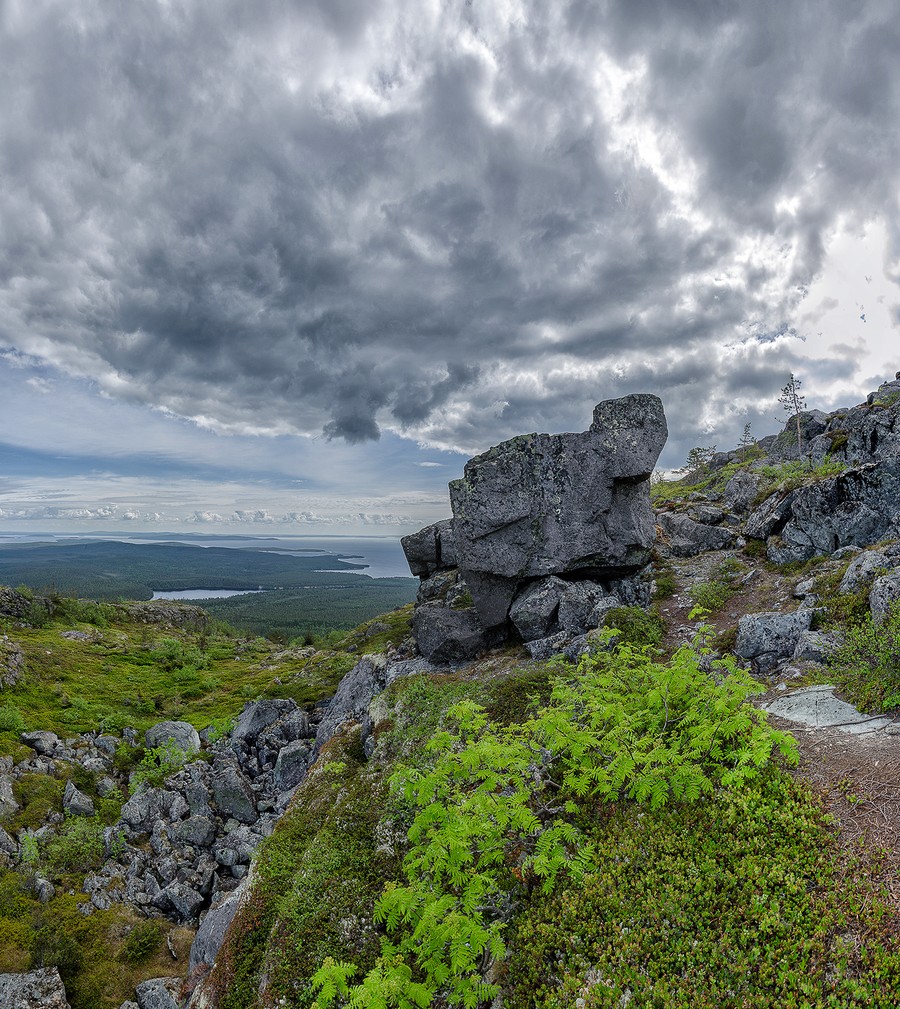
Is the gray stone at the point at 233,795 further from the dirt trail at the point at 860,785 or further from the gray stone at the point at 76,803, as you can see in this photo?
the dirt trail at the point at 860,785

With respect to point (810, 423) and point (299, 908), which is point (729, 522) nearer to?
point (299, 908)

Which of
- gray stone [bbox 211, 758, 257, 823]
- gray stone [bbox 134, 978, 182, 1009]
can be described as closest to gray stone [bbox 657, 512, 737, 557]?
gray stone [bbox 211, 758, 257, 823]

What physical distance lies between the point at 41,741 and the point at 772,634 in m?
52.2

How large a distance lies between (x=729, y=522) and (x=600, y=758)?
30.8 meters

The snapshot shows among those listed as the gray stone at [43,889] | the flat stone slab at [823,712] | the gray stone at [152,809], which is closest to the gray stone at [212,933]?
the gray stone at [43,889]

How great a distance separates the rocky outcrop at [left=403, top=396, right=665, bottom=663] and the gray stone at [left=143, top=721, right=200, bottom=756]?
2758cm

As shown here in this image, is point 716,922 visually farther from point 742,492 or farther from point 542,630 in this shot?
point 742,492

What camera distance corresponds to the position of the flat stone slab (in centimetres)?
1027

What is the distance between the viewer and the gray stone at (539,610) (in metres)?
25.7

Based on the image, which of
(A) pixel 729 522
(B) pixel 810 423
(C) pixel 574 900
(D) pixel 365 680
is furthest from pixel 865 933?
(B) pixel 810 423

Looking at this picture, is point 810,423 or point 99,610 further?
→ point 99,610

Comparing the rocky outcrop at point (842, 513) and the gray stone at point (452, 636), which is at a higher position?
the rocky outcrop at point (842, 513)

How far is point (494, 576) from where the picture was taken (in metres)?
27.8

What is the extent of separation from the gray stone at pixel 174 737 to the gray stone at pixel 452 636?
25568 mm
